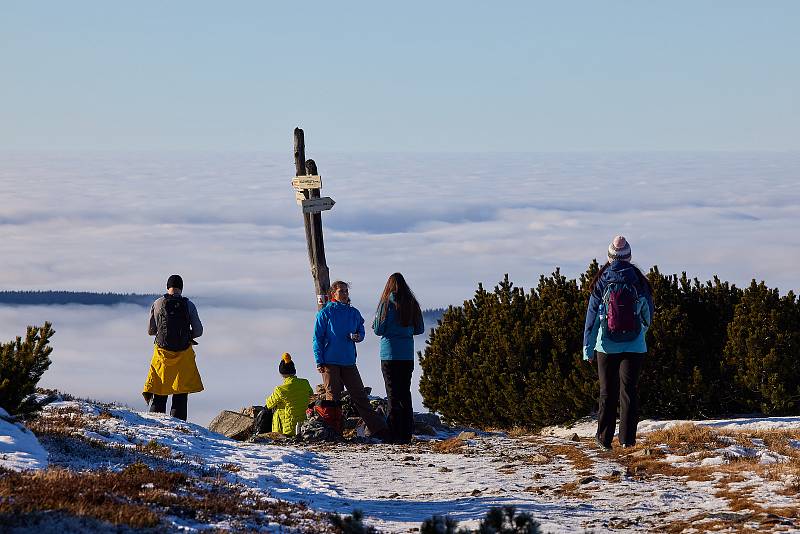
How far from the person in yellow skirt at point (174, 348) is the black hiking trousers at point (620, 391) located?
20.5 feet

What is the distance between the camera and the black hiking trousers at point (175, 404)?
15891 mm

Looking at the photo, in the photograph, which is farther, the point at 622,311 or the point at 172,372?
the point at 172,372

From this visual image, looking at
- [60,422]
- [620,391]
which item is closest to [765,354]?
[620,391]

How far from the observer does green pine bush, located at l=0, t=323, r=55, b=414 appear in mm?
11602

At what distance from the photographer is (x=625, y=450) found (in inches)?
494

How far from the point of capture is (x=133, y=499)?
8148mm

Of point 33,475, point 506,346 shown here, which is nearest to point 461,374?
point 506,346

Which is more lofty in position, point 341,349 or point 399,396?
point 341,349

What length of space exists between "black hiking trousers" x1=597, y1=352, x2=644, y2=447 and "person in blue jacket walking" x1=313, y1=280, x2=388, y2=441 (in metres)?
3.66

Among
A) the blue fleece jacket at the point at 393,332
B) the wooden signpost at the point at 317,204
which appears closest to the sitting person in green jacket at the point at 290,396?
the blue fleece jacket at the point at 393,332

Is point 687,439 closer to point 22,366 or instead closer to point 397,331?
point 397,331

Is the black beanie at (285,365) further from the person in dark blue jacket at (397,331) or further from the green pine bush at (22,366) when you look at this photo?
the green pine bush at (22,366)

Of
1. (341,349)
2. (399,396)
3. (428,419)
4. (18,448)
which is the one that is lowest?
(428,419)

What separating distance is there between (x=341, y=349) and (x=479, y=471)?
359 centimetres
